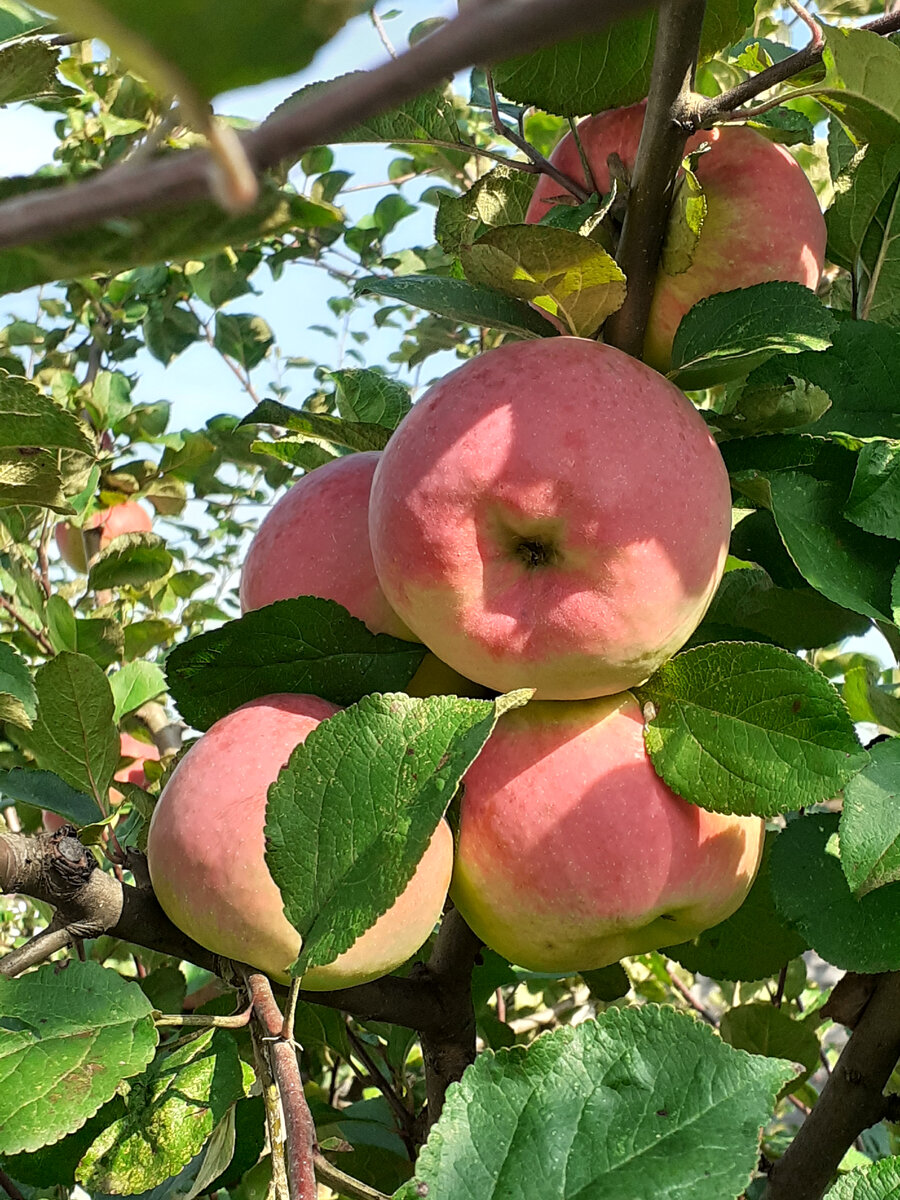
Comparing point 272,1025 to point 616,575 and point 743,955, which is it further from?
point 743,955

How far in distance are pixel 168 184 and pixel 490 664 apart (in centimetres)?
52

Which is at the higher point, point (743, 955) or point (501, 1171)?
point (501, 1171)

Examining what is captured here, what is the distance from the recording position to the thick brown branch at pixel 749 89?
2.00ft

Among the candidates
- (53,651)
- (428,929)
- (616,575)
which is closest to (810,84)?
(616,575)

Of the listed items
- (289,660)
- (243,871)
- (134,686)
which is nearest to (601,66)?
(289,660)

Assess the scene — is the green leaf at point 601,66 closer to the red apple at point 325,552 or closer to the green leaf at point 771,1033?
the red apple at point 325,552

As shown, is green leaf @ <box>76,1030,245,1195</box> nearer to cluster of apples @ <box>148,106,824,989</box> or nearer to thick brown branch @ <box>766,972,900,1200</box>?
cluster of apples @ <box>148,106,824,989</box>

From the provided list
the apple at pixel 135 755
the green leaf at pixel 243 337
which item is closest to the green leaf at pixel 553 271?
the apple at pixel 135 755

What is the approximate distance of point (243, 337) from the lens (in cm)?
216

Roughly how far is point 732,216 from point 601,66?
13 centimetres

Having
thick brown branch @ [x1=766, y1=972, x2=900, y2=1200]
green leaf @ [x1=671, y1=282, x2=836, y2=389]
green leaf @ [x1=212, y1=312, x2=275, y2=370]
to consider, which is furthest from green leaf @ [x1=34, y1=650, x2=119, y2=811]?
green leaf @ [x1=212, y1=312, x2=275, y2=370]

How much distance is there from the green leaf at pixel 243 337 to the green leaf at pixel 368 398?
1259 mm

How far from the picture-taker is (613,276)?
2.05 ft

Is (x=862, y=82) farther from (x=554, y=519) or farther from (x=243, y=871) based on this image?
(x=243, y=871)
